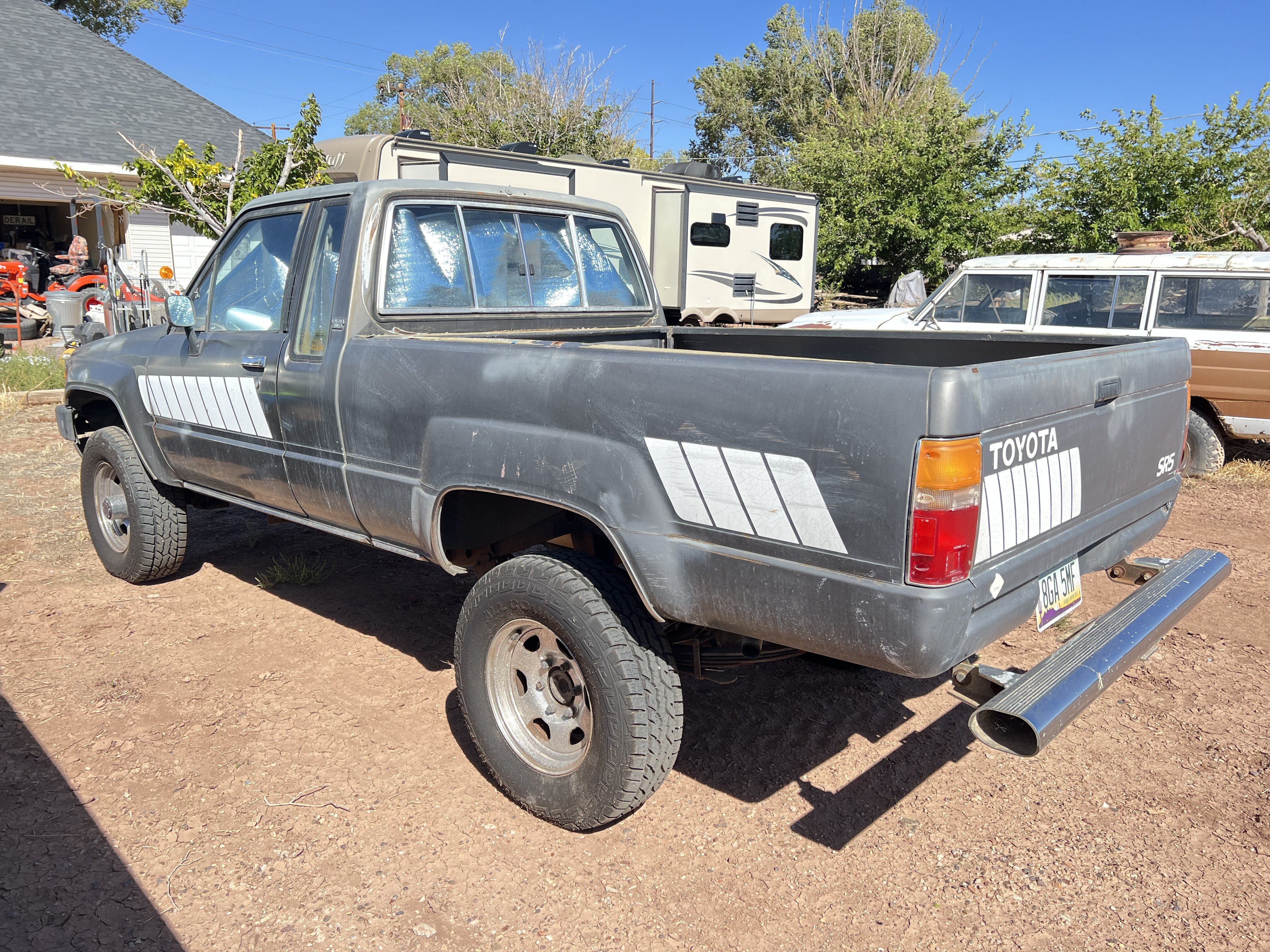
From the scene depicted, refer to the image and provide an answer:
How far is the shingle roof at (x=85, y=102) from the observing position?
17938 mm

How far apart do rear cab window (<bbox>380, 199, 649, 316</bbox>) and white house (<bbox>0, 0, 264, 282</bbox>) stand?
16937mm

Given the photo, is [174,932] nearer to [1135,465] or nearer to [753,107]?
[1135,465]

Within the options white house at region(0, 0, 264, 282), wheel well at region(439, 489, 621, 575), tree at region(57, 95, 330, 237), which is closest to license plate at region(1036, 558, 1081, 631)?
wheel well at region(439, 489, 621, 575)

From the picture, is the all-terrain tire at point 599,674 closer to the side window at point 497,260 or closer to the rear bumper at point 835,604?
the rear bumper at point 835,604

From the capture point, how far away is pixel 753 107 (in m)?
41.3

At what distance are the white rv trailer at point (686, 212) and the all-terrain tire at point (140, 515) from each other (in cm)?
658

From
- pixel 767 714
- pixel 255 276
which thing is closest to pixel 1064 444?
pixel 767 714

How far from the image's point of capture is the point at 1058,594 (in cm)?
262

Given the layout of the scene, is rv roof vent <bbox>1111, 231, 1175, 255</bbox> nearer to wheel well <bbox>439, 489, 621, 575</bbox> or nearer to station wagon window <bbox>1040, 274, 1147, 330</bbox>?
station wagon window <bbox>1040, 274, 1147, 330</bbox>

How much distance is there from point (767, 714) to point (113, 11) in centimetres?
3736

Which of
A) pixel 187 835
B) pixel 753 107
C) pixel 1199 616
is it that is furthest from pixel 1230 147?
pixel 753 107

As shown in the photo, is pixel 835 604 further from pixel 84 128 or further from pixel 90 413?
pixel 84 128

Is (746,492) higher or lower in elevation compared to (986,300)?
lower

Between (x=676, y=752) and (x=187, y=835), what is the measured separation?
156cm
